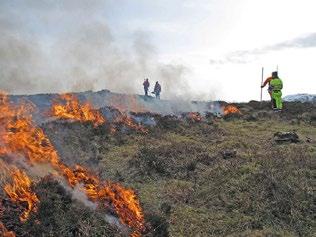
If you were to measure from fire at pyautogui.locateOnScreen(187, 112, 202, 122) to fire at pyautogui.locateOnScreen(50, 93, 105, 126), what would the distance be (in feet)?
19.7

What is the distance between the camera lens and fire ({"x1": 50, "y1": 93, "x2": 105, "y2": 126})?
2417 centimetres

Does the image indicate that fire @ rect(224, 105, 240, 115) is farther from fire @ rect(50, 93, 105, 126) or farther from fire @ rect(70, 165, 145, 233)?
fire @ rect(70, 165, 145, 233)

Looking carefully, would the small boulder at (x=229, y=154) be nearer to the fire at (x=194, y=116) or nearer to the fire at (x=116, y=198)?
the fire at (x=116, y=198)

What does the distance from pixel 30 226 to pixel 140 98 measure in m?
20.2

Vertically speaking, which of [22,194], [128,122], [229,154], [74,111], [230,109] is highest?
[74,111]

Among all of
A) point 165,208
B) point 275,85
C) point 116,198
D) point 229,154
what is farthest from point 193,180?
point 275,85

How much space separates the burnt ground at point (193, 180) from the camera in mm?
11531

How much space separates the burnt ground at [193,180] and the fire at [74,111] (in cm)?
117

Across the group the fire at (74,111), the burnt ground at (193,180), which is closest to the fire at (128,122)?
the burnt ground at (193,180)

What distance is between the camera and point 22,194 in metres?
11.4

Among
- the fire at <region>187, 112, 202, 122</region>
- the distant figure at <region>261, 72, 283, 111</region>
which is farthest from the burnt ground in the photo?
the fire at <region>187, 112, 202, 122</region>

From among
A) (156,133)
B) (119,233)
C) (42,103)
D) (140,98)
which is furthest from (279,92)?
(119,233)

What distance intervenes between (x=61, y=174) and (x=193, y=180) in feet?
17.7

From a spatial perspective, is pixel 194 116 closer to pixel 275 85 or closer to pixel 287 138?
pixel 275 85
